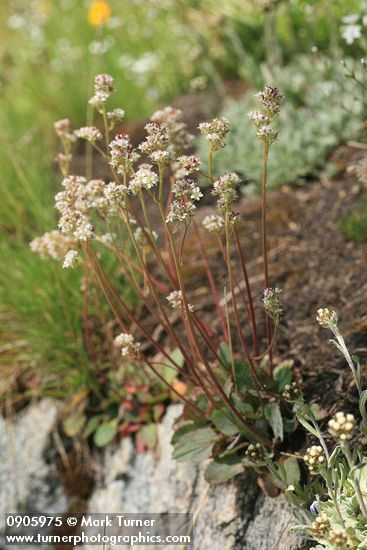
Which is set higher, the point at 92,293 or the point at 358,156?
the point at 358,156

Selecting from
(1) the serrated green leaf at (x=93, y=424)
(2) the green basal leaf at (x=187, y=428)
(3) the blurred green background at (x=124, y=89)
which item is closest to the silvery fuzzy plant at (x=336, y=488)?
(2) the green basal leaf at (x=187, y=428)

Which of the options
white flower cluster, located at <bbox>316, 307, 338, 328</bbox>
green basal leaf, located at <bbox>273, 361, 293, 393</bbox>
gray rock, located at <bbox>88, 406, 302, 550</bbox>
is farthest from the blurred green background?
white flower cluster, located at <bbox>316, 307, 338, 328</bbox>

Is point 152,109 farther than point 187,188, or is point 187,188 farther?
point 152,109

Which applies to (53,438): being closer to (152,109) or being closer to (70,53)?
(152,109)

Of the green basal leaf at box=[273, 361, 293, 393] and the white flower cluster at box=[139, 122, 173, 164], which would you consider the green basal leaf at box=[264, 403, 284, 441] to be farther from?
the white flower cluster at box=[139, 122, 173, 164]

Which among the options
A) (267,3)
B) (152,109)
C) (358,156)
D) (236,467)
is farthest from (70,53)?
(236,467)

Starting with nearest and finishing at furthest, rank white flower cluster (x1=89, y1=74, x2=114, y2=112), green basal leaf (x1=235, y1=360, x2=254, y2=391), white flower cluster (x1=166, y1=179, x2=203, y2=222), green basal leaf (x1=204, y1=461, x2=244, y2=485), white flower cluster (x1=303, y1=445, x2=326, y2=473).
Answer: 1. white flower cluster (x1=303, y1=445, x2=326, y2=473)
2. white flower cluster (x1=166, y1=179, x2=203, y2=222)
3. white flower cluster (x1=89, y1=74, x2=114, y2=112)
4. green basal leaf (x1=204, y1=461, x2=244, y2=485)
5. green basal leaf (x1=235, y1=360, x2=254, y2=391)

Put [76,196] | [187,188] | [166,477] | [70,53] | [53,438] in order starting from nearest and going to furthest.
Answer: [187,188] < [76,196] < [166,477] < [53,438] < [70,53]
